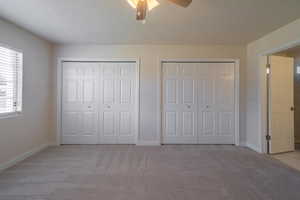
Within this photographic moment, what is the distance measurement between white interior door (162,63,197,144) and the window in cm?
282

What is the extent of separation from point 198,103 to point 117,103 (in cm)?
186

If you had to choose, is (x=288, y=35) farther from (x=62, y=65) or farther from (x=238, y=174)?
(x=62, y=65)

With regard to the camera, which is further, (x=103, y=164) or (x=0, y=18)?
(x=103, y=164)

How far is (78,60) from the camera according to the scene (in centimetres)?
442

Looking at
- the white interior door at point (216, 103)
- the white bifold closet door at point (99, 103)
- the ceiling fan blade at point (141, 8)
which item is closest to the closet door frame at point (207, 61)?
the white interior door at point (216, 103)

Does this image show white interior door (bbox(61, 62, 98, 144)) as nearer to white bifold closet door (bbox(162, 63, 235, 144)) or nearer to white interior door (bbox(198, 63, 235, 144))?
white bifold closet door (bbox(162, 63, 235, 144))

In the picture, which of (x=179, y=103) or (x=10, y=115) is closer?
(x=10, y=115)

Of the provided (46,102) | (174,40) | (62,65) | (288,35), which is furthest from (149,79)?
(288,35)

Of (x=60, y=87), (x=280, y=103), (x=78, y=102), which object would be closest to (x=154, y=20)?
(x=78, y=102)

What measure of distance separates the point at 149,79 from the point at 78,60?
166 cm

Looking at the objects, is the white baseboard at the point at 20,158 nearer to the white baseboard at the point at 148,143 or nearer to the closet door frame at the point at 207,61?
the white baseboard at the point at 148,143

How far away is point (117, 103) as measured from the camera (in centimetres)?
448

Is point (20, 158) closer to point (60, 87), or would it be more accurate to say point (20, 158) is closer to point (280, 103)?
point (60, 87)

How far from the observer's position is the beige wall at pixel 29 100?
3.05 m
